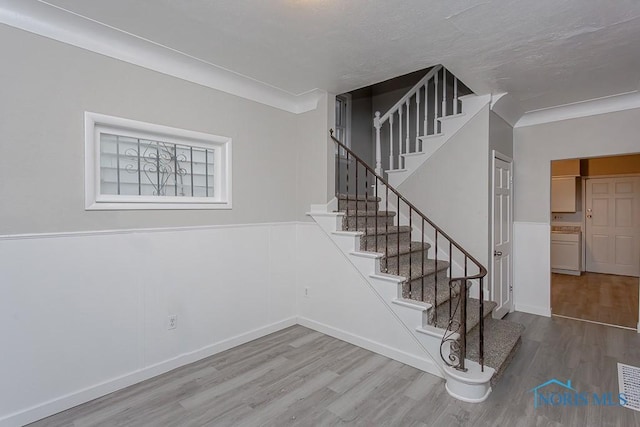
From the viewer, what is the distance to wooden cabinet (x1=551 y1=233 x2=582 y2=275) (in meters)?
6.36

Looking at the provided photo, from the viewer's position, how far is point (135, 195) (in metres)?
2.50

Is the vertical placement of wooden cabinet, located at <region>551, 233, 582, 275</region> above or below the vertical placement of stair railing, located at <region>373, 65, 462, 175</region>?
below

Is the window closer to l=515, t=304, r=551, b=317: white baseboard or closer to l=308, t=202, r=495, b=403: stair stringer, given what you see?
l=308, t=202, r=495, b=403: stair stringer

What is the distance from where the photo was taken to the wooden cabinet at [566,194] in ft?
21.2

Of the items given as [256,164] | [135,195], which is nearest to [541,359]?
[256,164]

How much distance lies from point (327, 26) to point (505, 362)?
2.95m

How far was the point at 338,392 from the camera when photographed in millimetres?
2361

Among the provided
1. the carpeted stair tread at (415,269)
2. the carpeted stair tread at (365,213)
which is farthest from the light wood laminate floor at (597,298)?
the carpeted stair tread at (365,213)

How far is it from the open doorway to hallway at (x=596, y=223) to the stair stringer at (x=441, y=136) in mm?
3378

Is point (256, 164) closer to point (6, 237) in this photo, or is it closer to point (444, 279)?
point (6, 237)

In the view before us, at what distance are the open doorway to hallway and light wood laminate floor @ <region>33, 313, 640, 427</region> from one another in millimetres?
3419
